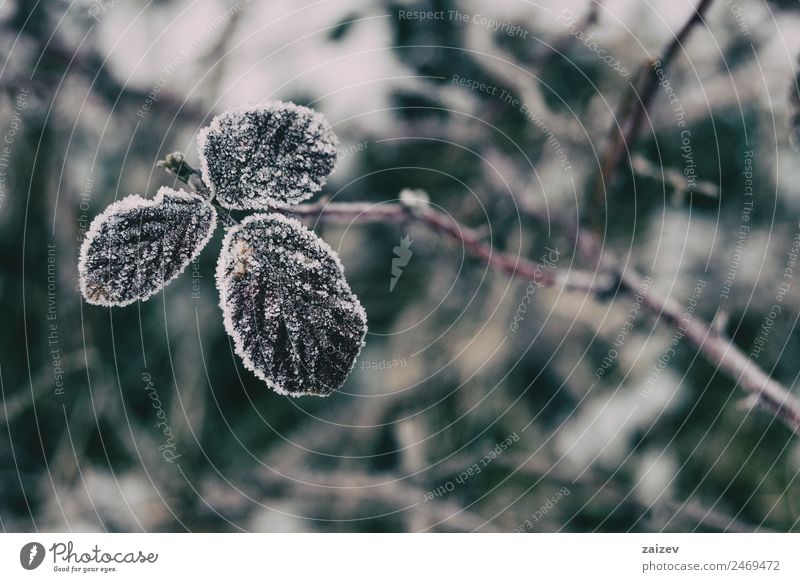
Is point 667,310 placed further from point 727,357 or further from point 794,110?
point 794,110

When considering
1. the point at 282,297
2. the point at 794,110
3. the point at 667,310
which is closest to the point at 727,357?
the point at 667,310

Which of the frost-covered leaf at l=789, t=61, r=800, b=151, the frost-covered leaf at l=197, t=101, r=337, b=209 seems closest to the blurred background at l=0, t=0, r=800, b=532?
the frost-covered leaf at l=789, t=61, r=800, b=151

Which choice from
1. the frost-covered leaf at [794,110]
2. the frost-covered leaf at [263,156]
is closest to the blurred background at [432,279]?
the frost-covered leaf at [794,110]

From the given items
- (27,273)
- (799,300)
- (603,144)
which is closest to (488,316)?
(603,144)

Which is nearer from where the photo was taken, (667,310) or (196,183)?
(196,183)

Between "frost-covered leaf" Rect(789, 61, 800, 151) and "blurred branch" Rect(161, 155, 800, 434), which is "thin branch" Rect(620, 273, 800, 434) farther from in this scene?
"frost-covered leaf" Rect(789, 61, 800, 151)

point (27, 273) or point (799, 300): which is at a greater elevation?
point (27, 273)
